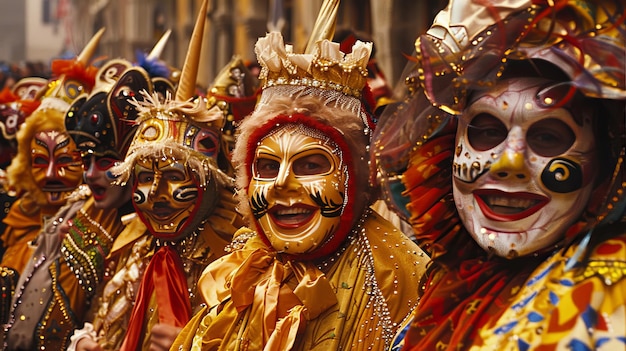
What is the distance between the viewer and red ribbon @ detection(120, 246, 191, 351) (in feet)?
17.9

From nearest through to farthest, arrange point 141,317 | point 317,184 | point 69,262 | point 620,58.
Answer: point 620,58
point 317,184
point 141,317
point 69,262

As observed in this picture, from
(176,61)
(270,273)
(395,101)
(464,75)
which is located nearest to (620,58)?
(464,75)

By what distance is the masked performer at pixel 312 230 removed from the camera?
4395 millimetres

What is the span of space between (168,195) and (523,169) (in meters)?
2.61

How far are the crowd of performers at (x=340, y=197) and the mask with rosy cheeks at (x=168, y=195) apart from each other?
12 mm

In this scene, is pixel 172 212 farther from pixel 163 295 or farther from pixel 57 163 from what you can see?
pixel 57 163

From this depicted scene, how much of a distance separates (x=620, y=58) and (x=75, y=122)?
13.7ft

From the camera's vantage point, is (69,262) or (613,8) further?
(69,262)

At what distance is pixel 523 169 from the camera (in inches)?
129

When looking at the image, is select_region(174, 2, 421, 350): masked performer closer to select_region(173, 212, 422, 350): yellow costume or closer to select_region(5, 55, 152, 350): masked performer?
select_region(173, 212, 422, 350): yellow costume

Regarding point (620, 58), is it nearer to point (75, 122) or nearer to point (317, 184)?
point (317, 184)

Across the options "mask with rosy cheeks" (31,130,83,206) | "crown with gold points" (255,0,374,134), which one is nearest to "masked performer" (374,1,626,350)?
"crown with gold points" (255,0,374,134)

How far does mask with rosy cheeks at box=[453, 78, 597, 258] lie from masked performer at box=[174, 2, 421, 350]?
42.2 inches

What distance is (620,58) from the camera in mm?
3033
